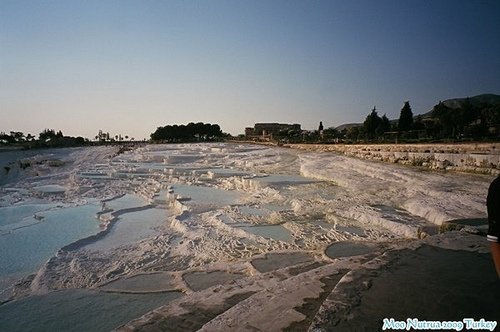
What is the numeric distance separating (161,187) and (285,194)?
25.8 feet

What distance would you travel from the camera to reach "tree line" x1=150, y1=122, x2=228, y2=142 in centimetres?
10050

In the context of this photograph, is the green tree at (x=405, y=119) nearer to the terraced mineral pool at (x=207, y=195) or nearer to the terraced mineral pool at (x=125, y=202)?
the terraced mineral pool at (x=207, y=195)

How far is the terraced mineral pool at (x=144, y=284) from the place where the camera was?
558 cm

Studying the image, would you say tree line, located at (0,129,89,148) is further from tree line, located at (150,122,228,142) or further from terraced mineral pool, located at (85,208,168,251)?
terraced mineral pool, located at (85,208,168,251)

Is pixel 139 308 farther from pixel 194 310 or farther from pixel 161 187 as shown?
pixel 161 187

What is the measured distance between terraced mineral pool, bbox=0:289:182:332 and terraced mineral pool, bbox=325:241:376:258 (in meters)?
3.20

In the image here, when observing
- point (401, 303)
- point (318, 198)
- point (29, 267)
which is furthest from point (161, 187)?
point (401, 303)

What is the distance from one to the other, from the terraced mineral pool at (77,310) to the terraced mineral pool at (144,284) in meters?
0.17

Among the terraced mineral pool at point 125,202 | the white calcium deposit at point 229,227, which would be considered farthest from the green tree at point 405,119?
the terraced mineral pool at point 125,202

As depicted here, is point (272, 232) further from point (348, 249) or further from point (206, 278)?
point (206, 278)

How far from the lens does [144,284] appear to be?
19.0 feet

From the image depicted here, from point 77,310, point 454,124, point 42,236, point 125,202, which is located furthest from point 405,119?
point 77,310

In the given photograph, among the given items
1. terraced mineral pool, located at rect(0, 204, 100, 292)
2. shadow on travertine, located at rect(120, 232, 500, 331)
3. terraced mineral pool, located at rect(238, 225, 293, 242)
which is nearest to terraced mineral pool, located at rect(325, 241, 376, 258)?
terraced mineral pool, located at rect(238, 225, 293, 242)

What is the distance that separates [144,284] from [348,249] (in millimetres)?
4108
